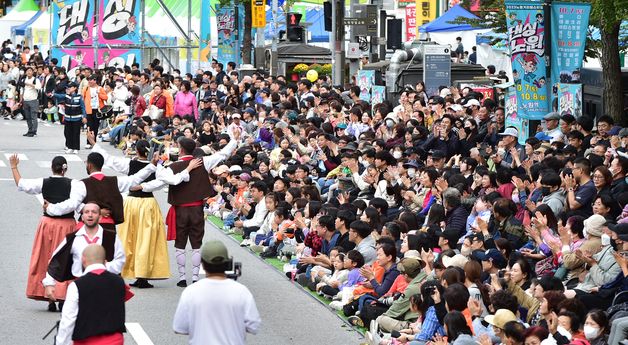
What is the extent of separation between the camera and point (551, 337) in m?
10.4

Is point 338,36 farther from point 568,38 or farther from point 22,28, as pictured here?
point 22,28

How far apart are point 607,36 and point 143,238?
7993mm

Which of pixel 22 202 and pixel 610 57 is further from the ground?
pixel 610 57

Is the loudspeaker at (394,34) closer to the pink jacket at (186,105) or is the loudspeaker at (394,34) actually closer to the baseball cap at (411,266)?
the pink jacket at (186,105)

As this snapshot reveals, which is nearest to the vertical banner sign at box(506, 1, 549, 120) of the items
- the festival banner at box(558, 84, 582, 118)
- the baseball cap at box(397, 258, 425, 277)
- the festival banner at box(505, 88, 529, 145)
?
the festival banner at box(505, 88, 529, 145)

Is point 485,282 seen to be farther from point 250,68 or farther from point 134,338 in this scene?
point 250,68

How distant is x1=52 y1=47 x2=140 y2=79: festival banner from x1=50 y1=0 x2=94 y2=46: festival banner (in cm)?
26

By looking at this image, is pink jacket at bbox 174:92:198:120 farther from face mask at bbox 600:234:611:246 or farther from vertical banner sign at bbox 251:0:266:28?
face mask at bbox 600:234:611:246

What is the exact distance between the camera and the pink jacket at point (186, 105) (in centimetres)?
3017

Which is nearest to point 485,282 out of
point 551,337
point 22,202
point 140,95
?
point 551,337

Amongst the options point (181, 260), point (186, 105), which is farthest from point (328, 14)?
point (181, 260)

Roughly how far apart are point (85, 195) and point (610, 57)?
9.14 m

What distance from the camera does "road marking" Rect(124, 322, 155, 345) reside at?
13.2m

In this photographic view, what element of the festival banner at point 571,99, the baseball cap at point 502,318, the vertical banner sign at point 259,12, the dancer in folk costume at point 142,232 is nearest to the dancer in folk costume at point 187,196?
the dancer in folk costume at point 142,232
